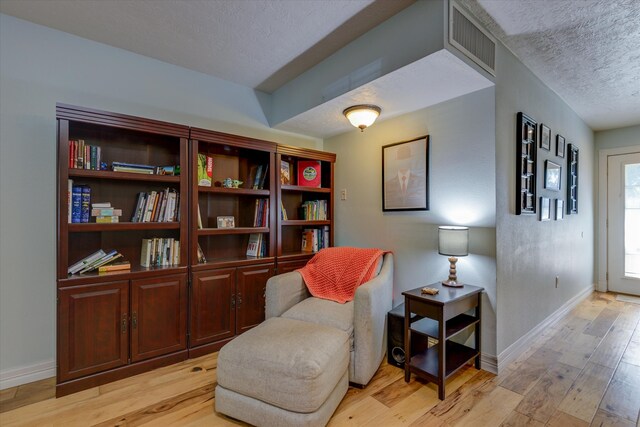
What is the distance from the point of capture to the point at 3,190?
203cm

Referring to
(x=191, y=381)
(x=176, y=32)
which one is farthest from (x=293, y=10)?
(x=191, y=381)

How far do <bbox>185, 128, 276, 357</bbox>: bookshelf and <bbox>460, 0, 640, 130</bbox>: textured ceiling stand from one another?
209 cm

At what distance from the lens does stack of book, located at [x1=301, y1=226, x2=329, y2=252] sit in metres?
3.40

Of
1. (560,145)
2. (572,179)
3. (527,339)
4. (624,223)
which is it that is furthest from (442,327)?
(624,223)

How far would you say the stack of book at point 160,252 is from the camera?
2.40m

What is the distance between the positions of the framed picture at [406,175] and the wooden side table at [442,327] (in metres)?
0.79

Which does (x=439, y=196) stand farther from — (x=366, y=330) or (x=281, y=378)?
(x=281, y=378)

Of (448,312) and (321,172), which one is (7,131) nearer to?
(321,172)

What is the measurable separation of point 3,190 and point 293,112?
7.43ft

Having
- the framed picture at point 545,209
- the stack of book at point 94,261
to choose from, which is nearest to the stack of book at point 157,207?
the stack of book at point 94,261

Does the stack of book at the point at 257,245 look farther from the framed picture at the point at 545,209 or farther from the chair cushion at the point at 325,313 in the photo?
the framed picture at the point at 545,209

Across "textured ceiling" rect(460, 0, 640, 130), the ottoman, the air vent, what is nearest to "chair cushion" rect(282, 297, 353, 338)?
the ottoman

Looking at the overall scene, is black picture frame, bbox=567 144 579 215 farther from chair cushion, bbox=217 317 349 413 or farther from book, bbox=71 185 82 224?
book, bbox=71 185 82 224

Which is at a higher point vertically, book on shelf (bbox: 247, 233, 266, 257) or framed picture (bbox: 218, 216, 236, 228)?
framed picture (bbox: 218, 216, 236, 228)
